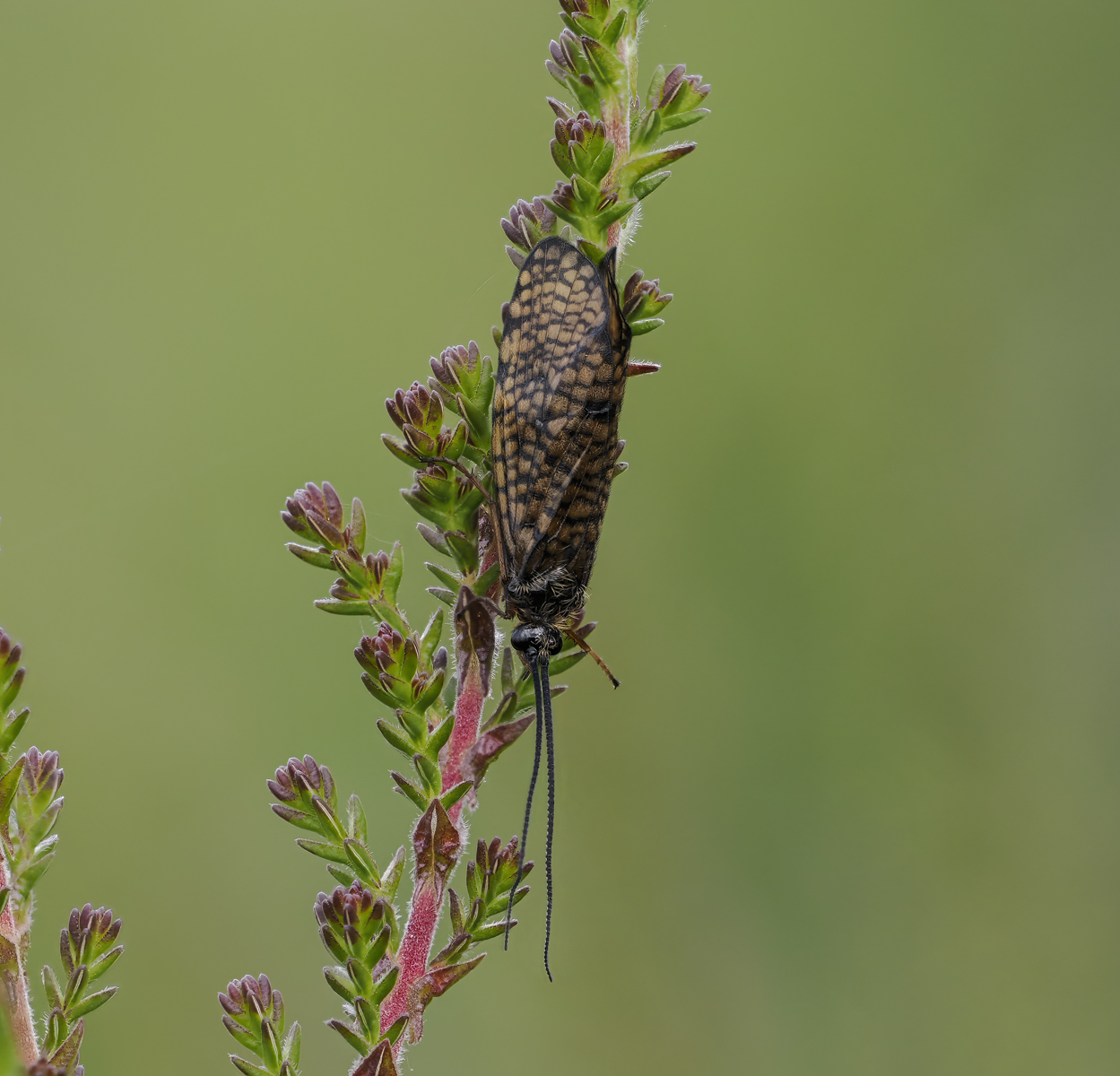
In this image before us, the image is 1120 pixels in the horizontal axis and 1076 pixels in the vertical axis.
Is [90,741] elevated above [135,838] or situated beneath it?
elevated above

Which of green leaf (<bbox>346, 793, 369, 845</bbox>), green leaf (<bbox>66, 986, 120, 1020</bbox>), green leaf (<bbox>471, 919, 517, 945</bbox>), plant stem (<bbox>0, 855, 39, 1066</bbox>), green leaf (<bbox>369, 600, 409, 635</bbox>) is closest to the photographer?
plant stem (<bbox>0, 855, 39, 1066</bbox>)

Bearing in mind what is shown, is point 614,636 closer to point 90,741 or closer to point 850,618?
point 850,618

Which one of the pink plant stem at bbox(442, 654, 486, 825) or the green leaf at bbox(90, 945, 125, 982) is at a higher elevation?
the pink plant stem at bbox(442, 654, 486, 825)

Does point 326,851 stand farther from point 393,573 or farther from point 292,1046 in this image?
point 393,573

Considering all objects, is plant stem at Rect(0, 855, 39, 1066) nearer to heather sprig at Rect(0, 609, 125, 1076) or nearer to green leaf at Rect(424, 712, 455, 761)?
heather sprig at Rect(0, 609, 125, 1076)

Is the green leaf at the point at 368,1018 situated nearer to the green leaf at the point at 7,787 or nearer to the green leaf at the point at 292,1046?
the green leaf at the point at 292,1046

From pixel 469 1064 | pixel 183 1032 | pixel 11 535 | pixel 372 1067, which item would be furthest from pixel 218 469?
pixel 372 1067

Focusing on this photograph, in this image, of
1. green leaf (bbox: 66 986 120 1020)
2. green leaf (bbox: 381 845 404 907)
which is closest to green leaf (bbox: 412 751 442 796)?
green leaf (bbox: 381 845 404 907)
